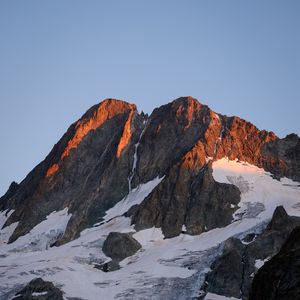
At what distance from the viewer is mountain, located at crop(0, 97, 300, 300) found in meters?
103

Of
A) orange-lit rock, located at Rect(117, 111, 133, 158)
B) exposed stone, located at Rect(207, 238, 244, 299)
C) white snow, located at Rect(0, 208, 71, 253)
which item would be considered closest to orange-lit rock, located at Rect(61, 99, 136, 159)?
orange-lit rock, located at Rect(117, 111, 133, 158)

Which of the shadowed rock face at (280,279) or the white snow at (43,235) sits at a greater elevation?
the white snow at (43,235)

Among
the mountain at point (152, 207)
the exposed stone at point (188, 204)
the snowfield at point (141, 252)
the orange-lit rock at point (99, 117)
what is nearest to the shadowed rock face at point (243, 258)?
the mountain at point (152, 207)

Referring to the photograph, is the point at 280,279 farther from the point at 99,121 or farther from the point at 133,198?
the point at 99,121

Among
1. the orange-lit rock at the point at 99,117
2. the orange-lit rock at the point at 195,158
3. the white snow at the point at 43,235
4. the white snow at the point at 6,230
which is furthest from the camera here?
the orange-lit rock at the point at 99,117

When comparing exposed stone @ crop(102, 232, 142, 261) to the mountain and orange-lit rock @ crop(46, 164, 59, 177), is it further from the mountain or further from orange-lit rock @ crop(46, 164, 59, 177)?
orange-lit rock @ crop(46, 164, 59, 177)

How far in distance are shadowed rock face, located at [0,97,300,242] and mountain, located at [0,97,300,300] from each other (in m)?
0.31

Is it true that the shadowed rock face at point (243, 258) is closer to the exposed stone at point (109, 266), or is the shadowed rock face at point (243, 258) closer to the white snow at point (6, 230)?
the exposed stone at point (109, 266)

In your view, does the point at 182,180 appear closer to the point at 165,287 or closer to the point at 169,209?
the point at 169,209

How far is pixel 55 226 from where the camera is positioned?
142500 mm

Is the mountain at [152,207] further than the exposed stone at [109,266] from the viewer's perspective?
No

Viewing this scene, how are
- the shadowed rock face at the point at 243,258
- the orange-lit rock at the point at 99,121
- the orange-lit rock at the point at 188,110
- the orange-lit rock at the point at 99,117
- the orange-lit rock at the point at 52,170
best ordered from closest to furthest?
the shadowed rock face at the point at 243,258 → the orange-lit rock at the point at 188,110 → the orange-lit rock at the point at 52,170 → the orange-lit rock at the point at 99,121 → the orange-lit rock at the point at 99,117

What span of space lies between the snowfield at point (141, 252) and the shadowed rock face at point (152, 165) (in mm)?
3098

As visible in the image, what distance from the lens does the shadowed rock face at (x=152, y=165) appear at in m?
133
